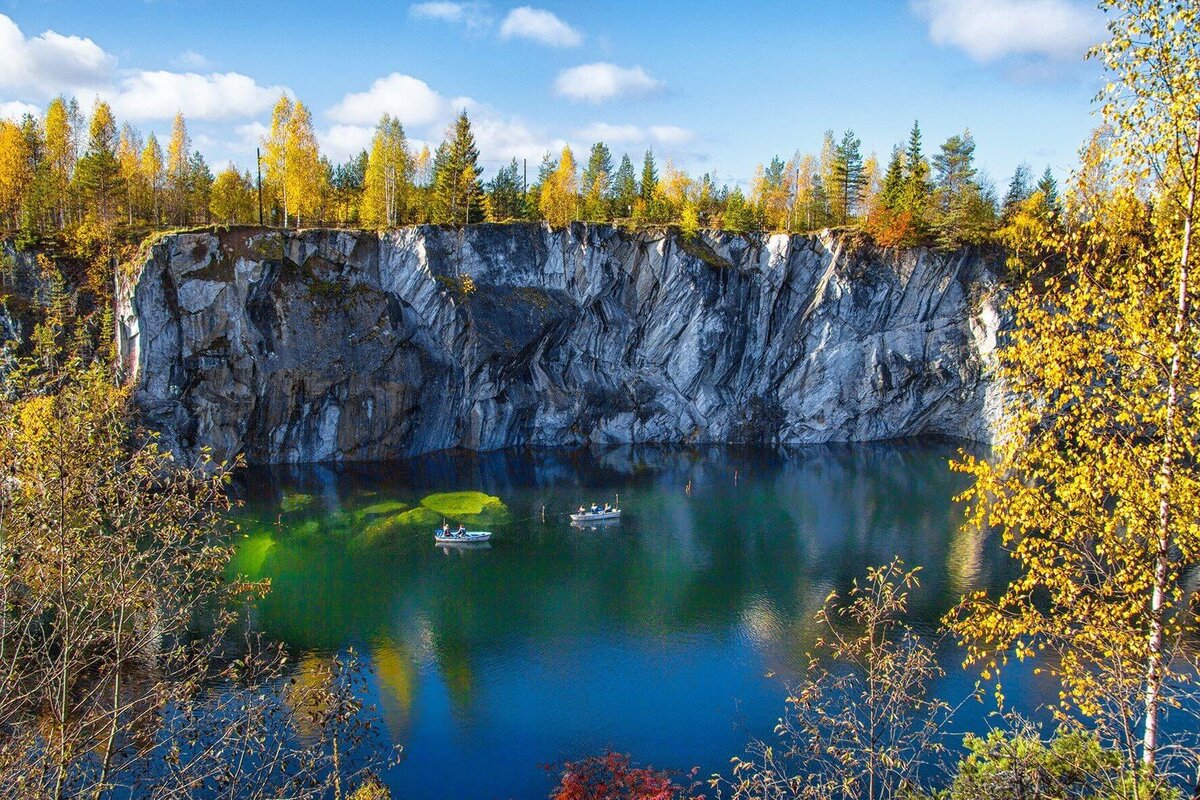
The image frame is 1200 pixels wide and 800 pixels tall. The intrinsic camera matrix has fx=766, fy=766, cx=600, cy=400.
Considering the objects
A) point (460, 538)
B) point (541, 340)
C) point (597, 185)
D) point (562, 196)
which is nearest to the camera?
point (460, 538)

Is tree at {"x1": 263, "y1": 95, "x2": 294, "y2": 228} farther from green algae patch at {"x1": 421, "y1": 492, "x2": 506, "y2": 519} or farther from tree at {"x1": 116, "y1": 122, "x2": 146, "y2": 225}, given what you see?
green algae patch at {"x1": 421, "y1": 492, "x2": 506, "y2": 519}

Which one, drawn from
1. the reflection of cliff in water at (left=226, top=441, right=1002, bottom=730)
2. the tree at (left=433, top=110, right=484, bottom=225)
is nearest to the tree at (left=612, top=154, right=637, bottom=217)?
the tree at (left=433, top=110, right=484, bottom=225)

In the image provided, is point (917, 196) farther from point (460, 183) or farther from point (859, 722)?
point (859, 722)

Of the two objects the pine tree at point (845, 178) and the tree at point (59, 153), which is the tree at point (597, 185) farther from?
the tree at point (59, 153)

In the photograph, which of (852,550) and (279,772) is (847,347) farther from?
(279,772)

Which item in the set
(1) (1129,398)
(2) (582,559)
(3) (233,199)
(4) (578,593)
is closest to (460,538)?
(2) (582,559)

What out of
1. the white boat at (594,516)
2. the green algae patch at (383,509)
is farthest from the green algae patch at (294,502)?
the white boat at (594,516)

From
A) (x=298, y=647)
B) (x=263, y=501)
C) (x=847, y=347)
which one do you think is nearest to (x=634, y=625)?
(x=298, y=647)
